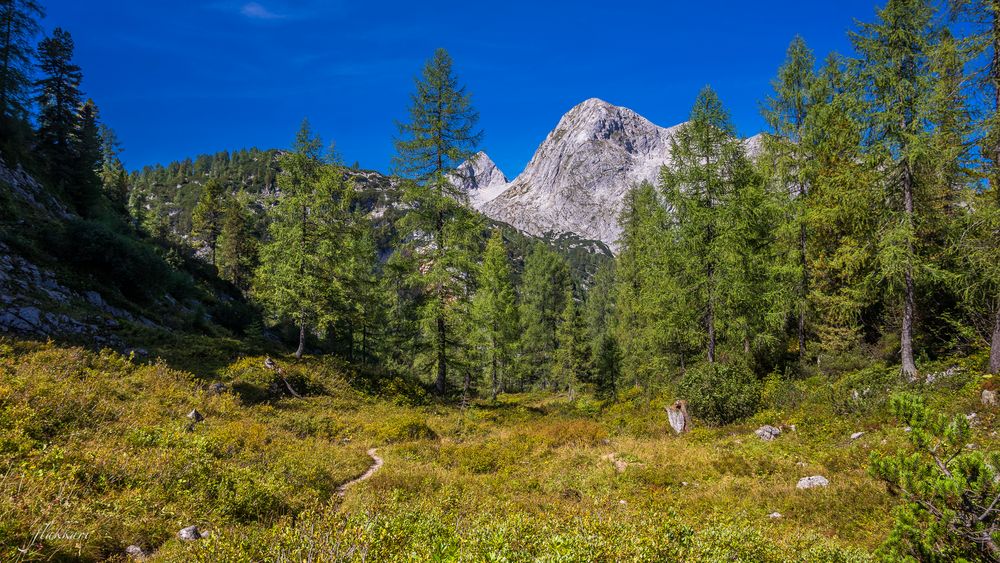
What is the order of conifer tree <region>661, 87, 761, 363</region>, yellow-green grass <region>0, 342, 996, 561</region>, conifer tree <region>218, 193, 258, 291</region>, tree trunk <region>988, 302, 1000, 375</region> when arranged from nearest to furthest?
yellow-green grass <region>0, 342, 996, 561</region>, tree trunk <region>988, 302, 1000, 375</region>, conifer tree <region>661, 87, 761, 363</region>, conifer tree <region>218, 193, 258, 291</region>

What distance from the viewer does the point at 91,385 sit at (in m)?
10.5

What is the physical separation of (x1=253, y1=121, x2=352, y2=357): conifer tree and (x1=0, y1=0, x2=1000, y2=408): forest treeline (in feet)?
0.35

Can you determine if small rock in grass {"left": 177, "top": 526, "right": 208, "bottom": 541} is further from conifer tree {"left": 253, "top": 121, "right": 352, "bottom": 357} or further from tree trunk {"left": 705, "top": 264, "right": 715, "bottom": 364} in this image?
tree trunk {"left": 705, "top": 264, "right": 715, "bottom": 364}

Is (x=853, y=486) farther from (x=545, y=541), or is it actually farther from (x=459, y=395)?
(x=459, y=395)

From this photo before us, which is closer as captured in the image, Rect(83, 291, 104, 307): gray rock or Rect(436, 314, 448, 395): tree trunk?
Rect(83, 291, 104, 307): gray rock

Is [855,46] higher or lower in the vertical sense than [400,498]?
higher

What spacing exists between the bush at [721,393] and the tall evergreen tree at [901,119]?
4855mm

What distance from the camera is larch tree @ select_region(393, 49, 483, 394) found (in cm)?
2088

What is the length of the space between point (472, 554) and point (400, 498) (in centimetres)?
478

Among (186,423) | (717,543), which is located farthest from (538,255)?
(717,543)

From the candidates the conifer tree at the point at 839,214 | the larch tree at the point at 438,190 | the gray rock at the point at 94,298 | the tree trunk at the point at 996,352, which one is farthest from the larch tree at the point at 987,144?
the gray rock at the point at 94,298

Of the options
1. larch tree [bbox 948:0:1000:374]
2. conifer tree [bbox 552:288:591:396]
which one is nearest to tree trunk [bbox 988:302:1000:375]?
larch tree [bbox 948:0:1000:374]

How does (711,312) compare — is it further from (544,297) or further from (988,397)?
(544,297)

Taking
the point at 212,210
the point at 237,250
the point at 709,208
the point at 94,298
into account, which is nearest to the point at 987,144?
the point at 709,208
